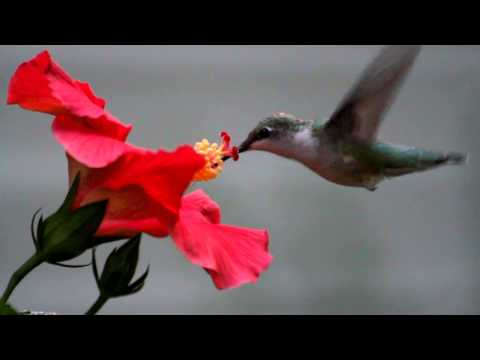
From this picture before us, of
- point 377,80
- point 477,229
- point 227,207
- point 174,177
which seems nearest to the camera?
point 174,177

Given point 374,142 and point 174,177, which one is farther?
point 374,142

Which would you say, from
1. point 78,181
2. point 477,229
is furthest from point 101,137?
point 477,229

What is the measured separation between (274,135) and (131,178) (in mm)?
301

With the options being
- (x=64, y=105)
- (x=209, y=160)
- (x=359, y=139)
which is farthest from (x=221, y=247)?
(x=359, y=139)

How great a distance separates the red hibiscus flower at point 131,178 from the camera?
0.61m

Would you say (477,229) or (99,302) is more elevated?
(477,229)

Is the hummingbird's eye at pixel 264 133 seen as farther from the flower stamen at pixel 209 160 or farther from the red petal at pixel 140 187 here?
the red petal at pixel 140 187

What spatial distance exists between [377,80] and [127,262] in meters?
0.40

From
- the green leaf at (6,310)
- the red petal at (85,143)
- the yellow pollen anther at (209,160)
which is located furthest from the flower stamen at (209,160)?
the green leaf at (6,310)

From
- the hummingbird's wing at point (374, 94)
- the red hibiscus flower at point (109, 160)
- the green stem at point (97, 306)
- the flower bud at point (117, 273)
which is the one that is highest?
the hummingbird's wing at point (374, 94)

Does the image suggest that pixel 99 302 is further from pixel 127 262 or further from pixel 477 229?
pixel 477 229

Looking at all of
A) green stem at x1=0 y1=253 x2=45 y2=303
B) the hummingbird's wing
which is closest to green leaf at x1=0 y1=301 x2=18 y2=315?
green stem at x1=0 y1=253 x2=45 y2=303

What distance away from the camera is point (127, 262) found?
65 cm

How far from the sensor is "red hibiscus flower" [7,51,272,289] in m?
0.61
